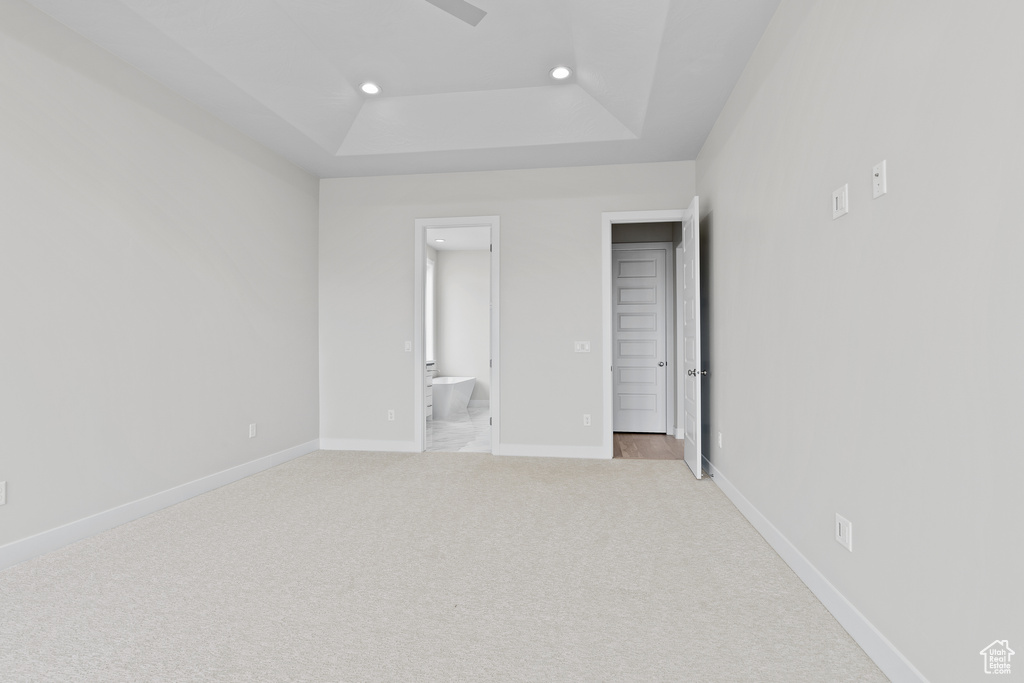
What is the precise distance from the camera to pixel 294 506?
322 centimetres

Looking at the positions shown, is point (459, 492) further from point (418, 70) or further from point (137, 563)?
point (418, 70)

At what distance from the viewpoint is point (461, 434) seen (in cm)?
583

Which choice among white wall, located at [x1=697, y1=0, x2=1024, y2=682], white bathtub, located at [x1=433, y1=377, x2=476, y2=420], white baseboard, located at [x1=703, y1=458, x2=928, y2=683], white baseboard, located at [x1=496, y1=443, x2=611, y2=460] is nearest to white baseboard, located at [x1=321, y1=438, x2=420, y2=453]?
white baseboard, located at [x1=496, y1=443, x2=611, y2=460]

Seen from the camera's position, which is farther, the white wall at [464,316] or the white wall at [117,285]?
the white wall at [464,316]

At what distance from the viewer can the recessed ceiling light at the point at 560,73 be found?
3.59 m

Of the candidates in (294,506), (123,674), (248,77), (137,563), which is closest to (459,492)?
(294,506)

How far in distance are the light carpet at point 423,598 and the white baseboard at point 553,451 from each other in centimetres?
122

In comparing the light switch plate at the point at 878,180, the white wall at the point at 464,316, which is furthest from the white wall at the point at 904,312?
the white wall at the point at 464,316

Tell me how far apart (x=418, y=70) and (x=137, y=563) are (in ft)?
11.2

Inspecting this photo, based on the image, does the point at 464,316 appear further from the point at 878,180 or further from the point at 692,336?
the point at 878,180

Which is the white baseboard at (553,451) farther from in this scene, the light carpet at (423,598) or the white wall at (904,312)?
the white wall at (904,312)

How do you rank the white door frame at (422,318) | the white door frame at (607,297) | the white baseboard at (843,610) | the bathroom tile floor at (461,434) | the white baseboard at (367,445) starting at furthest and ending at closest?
1. the bathroom tile floor at (461,434)
2. the white baseboard at (367,445)
3. the white door frame at (422,318)
4. the white door frame at (607,297)
5. the white baseboard at (843,610)

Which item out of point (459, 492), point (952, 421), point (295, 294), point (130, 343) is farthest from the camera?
point (295, 294)

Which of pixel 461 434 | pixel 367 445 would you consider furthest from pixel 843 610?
pixel 461 434
